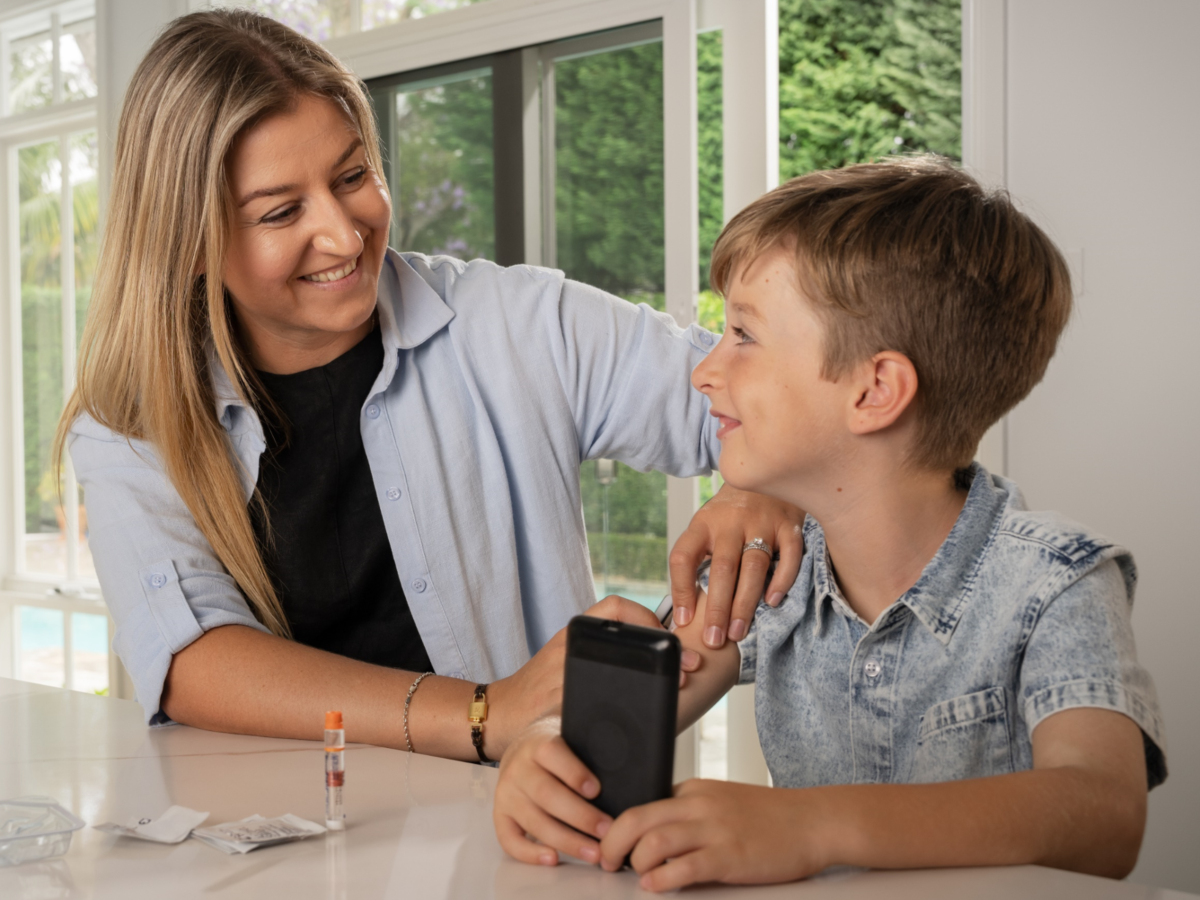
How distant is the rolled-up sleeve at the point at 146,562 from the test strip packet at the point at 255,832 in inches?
15.7

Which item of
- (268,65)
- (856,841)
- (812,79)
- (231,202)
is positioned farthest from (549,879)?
(812,79)

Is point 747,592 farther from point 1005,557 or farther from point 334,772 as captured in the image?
point 334,772

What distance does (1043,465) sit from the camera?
2.21m

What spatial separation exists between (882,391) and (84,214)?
157 inches

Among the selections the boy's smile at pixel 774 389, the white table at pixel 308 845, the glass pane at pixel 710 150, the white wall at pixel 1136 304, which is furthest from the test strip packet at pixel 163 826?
the white wall at pixel 1136 304

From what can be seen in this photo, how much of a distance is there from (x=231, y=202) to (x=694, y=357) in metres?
0.66

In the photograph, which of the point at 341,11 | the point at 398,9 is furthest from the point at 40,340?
the point at 398,9

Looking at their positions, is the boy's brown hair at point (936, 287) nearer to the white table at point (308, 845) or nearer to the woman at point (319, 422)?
the woman at point (319, 422)

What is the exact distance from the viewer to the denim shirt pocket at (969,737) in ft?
3.29

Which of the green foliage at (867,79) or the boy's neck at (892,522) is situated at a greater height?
the green foliage at (867,79)

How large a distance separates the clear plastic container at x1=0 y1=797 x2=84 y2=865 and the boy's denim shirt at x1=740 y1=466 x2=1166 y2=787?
71 centimetres

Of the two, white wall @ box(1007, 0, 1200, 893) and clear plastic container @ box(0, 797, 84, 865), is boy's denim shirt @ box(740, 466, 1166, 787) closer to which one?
clear plastic container @ box(0, 797, 84, 865)

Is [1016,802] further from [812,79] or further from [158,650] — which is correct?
[812,79]

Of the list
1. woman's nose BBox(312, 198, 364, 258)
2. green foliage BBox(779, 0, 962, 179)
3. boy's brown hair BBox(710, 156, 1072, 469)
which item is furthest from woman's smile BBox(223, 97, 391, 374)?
green foliage BBox(779, 0, 962, 179)
